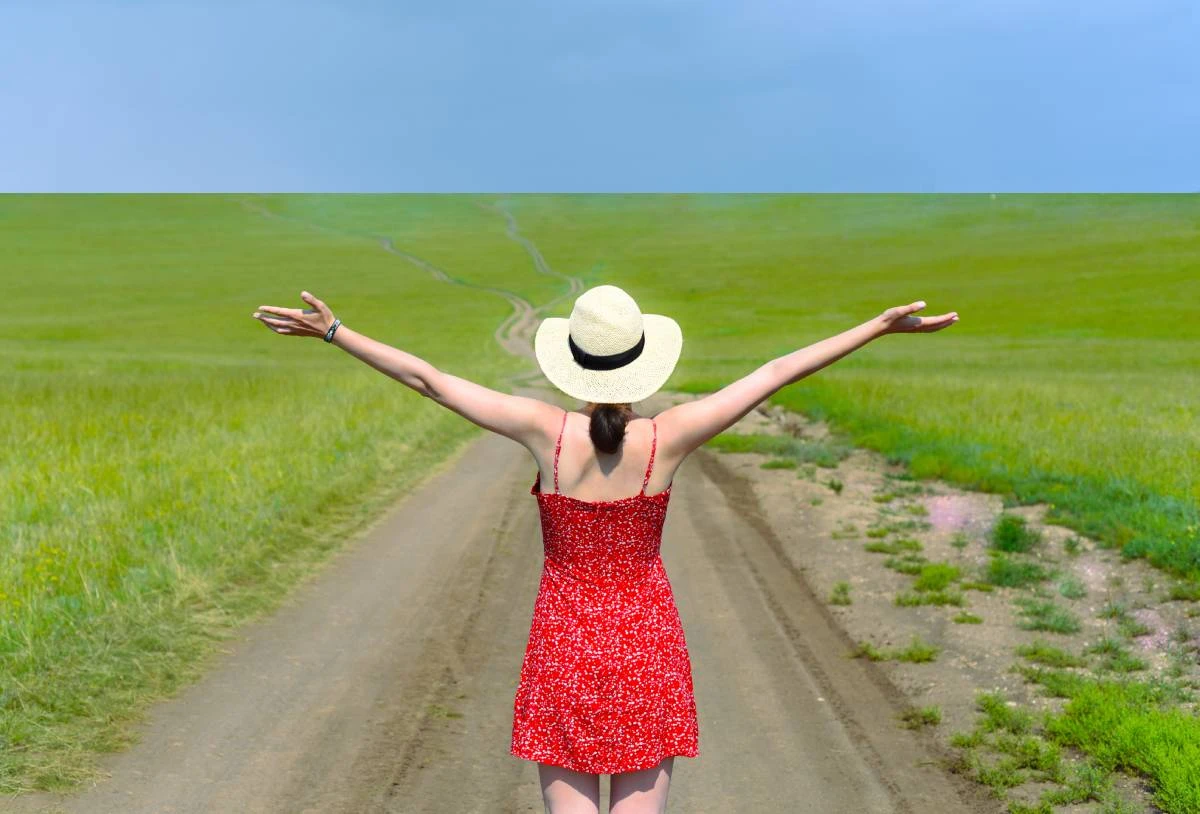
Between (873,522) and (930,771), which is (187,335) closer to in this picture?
(873,522)

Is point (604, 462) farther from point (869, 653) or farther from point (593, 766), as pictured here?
point (869, 653)

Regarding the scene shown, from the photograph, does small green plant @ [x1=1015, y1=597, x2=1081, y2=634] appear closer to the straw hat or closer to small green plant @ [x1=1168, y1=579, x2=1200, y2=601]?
small green plant @ [x1=1168, y1=579, x2=1200, y2=601]

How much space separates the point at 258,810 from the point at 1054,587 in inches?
270

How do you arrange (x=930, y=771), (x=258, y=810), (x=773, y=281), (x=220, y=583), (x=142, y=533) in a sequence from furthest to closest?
(x=773, y=281) → (x=142, y=533) → (x=220, y=583) → (x=930, y=771) → (x=258, y=810)

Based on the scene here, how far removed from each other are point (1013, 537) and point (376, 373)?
22904 millimetres

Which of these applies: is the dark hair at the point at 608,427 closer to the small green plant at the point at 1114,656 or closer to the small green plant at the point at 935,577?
the small green plant at the point at 1114,656

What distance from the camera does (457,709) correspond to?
707 centimetres

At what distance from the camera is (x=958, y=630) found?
29.4ft

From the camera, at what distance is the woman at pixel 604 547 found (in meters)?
3.55

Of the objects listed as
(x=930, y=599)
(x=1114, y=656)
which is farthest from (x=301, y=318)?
(x=930, y=599)

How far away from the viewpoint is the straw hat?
350 centimetres

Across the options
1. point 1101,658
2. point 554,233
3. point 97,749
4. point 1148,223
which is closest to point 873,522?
point 1101,658

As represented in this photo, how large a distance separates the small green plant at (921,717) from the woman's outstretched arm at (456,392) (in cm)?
428

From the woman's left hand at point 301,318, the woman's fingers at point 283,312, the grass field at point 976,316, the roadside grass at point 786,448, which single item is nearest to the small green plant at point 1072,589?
the grass field at point 976,316
